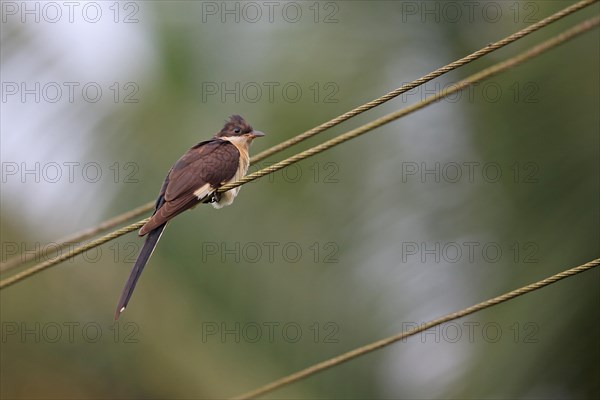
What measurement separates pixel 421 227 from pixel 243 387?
262cm

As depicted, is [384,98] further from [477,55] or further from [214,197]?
[214,197]

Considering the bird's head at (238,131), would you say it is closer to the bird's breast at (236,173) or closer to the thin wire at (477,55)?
the bird's breast at (236,173)

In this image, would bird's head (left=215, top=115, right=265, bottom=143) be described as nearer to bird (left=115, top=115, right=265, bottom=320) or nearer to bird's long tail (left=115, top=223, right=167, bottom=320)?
bird (left=115, top=115, right=265, bottom=320)

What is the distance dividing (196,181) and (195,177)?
45mm

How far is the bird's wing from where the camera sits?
21.9 ft

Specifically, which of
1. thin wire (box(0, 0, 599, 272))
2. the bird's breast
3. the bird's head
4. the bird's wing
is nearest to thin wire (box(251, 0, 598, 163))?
thin wire (box(0, 0, 599, 272))

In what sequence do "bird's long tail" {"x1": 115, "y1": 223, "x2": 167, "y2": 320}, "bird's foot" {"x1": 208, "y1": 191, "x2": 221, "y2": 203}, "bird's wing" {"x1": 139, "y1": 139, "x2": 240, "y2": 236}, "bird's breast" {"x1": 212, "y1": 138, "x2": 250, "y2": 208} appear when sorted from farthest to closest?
"bird's breast" {"x1": 212, "y1": 138, "x2": 250, "y2": 208}
"bird's foot" {"x1": 208, "y1": 191, "x2": 221, "y2": 203}
"bird's wing" {"x1": 139, "y1": 139, "x2": 240, "y2": 236}
"bird's long tail" {"x1": 115, "y1": 223, "x2": 167, "y2": 320}

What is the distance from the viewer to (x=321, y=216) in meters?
9.72

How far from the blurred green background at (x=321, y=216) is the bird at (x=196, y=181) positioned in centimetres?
174

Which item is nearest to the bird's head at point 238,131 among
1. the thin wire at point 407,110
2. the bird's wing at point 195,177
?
the bird's wing at point 195,177

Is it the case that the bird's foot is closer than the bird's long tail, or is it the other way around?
the bird's long tail

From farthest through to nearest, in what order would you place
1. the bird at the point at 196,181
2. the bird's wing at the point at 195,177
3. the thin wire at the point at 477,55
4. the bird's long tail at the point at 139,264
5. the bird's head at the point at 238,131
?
the bird's head at the point at 238,131, the bird's wing at the point at 195,177, the bird at the point at 196,181, the bird's long tail at the point at 139,264, the thin wire at the point at 477,55

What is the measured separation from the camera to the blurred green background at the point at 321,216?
747 cm

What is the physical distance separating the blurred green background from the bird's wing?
1.94 metres
